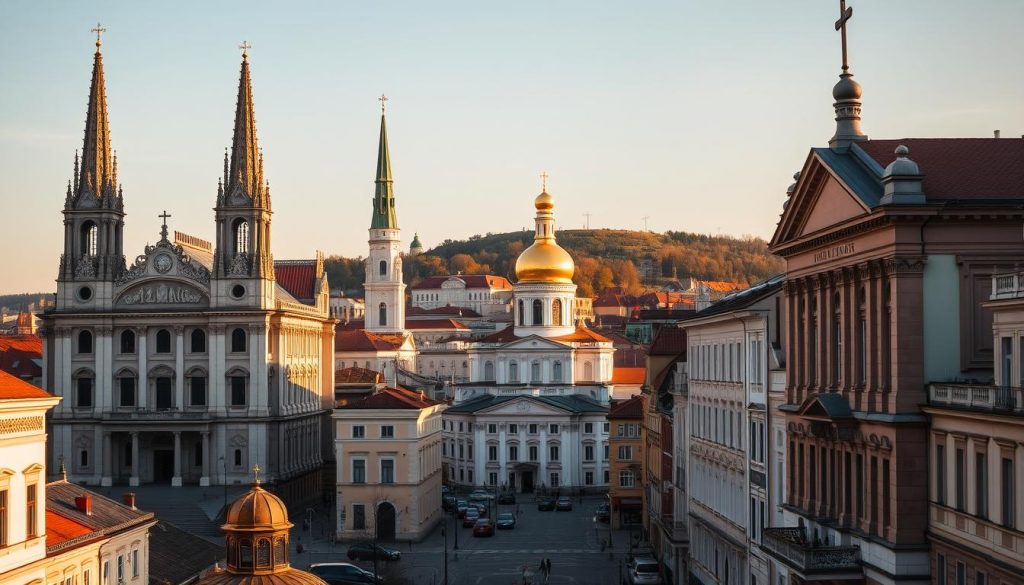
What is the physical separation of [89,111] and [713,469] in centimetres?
6293

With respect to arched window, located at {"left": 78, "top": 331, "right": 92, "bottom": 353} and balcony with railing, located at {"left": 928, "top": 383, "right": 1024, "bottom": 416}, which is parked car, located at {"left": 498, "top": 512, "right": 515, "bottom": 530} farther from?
balcony with railing, located at {"left": 928, "top": 383, "right": 1024, "bottom": 416}

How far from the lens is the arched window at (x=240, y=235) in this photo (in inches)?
4141

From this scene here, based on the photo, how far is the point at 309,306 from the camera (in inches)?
4700

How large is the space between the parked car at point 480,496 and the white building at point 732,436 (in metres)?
50.2

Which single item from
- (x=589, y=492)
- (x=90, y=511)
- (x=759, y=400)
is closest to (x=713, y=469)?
(x=759, y=400)

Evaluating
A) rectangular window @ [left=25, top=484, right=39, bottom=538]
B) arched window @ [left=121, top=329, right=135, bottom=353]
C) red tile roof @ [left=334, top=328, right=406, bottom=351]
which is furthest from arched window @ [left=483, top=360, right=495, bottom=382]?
rectangular window @ [left=25, top=484, right=39, bottom=538]

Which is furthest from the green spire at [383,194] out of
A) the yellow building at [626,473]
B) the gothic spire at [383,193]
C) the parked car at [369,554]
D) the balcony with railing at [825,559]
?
the balcony with railing at [825,559]

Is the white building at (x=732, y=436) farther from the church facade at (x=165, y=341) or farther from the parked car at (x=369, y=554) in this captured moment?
the church facade at (x=165, y=341)

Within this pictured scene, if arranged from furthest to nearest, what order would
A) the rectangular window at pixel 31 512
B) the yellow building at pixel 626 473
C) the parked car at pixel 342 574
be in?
the yellow building at pixel 626 473
the parked car at pixel 342 574
the rectangular window at pixel 31 512

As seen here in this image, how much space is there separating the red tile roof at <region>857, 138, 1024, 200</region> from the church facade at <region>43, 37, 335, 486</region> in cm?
6890

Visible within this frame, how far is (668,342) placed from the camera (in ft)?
259

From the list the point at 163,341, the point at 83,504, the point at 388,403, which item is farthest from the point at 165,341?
the point at 83,504

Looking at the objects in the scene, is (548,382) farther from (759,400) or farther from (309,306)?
(759,400)

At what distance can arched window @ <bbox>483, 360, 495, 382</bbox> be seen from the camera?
462 ft
